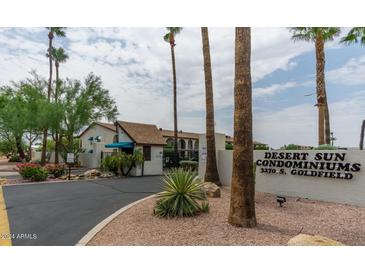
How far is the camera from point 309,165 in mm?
8867

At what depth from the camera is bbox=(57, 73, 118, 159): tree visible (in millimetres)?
20219

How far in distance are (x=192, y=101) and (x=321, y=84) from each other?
760 centimetres

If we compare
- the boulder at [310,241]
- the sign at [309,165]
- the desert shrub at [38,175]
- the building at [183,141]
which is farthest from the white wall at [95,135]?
the boulder at [310,241]

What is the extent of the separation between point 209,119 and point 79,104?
14197 mm

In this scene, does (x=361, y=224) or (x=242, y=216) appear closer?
(x=242, y=216)

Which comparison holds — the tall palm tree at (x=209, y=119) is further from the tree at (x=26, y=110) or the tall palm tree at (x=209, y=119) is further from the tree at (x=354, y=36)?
the tree at (x=26, y=110)

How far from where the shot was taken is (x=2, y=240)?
5027 mm

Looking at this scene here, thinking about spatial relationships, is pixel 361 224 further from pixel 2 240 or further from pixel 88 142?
pixel 88 142

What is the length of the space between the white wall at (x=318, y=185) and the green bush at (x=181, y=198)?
A: 460cm

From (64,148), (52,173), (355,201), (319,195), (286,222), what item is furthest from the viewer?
(64,148)

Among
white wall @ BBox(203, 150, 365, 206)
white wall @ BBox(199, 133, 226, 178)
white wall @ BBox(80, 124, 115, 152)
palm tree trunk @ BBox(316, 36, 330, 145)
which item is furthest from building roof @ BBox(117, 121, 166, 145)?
palm tree trunk @ BBox(316, 36, 330, 145)

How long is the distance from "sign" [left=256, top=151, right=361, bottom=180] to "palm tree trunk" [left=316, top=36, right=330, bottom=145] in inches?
146

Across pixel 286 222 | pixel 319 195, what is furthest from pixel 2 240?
pixel 319 195

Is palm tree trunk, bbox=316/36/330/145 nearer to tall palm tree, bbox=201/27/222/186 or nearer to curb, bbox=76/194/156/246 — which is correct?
tall palm tree, bbox=201/27/222/186
